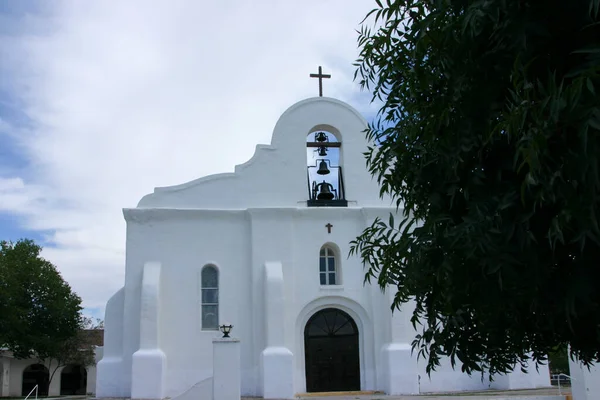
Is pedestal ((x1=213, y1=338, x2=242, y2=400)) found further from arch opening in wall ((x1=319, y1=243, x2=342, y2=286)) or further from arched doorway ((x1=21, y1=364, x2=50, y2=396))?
arched doorway ((x1=21, y1=364, x2=50, y2=396))

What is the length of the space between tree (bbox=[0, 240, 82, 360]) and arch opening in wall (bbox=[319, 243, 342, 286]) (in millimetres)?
18724

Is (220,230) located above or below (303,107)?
below

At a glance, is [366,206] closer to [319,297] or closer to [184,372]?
[319,297]

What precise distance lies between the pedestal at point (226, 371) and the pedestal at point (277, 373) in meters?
4.03

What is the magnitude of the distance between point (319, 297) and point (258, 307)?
1821mm

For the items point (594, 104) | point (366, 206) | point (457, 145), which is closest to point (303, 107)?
point (366, 206)

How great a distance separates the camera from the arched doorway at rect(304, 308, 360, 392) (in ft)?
61.9

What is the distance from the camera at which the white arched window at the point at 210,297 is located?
19031mm

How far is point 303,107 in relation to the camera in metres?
20.7

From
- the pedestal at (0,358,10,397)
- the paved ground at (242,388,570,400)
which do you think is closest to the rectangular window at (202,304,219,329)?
the paved ground at (242,388,570,400)

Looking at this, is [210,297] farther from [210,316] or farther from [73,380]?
[73,380]

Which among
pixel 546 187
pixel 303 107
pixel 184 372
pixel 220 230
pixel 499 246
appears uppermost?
pixel 303 107

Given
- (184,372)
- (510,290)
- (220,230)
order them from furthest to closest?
(220,230) < (184,372) < (510,290)

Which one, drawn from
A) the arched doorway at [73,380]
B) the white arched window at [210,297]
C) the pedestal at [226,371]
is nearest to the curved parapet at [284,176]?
the white arched window at [210,297]
